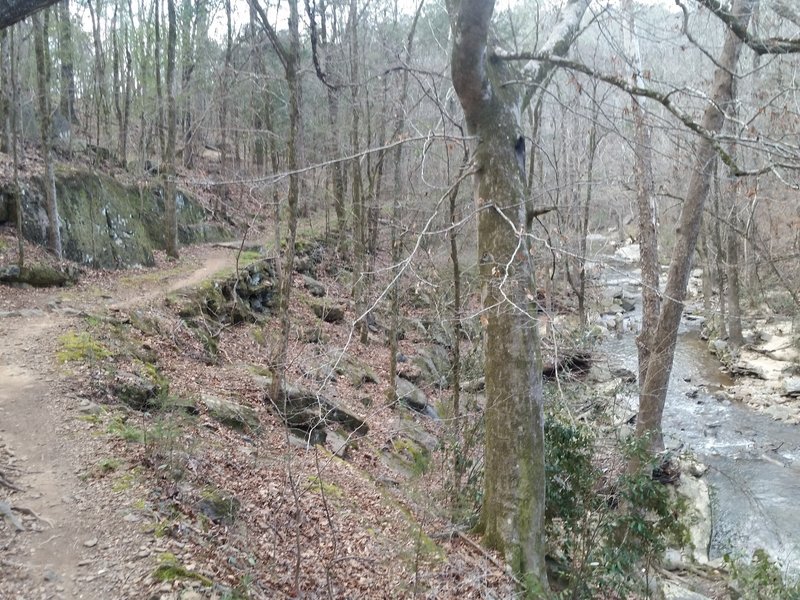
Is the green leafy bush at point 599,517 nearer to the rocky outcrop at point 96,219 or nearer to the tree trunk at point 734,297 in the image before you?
the rocky outcrop at point 96,219

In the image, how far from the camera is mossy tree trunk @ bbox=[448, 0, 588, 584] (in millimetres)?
5270

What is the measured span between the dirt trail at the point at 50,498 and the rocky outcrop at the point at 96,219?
5.02m

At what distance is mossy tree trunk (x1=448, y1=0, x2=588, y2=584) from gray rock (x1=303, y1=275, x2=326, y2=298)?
40.5 ft

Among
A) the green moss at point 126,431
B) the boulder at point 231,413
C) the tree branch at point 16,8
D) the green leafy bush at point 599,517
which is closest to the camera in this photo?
the tree branch at point 16,8

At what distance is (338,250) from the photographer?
2023 centimetres

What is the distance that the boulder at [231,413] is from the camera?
→ 7.89m

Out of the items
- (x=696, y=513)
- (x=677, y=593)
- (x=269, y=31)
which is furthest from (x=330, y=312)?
(x=677, y=593)

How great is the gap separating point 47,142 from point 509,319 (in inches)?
453

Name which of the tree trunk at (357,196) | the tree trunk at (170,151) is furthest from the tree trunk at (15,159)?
the tree trunk at (357,196)

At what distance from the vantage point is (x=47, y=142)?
39.4 feet

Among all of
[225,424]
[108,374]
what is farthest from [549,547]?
[108,374]

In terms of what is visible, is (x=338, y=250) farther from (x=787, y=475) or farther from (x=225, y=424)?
(x=787, y=475)

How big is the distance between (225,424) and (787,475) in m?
10.8

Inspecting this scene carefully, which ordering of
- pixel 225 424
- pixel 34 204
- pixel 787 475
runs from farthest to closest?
pixel 34 204 → pixel 787 475 → pixel 225 424
